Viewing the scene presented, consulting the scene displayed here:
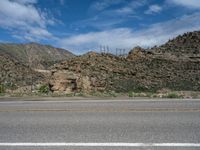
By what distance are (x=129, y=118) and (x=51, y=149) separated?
Result: 9.74 ft

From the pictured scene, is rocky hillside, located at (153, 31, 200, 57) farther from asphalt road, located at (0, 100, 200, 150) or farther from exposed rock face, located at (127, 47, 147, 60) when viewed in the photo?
asphalt road, located at (0, 100, 200, 150)

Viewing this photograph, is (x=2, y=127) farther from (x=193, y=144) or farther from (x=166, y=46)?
(x=166, y=46)

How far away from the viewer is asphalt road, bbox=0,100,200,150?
5.25 meters

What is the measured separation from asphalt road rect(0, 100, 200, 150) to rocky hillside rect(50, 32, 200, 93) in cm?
1704

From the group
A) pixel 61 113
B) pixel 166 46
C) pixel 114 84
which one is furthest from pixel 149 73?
pixel 61 113

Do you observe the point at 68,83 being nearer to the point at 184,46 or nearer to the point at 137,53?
the point at 137,53

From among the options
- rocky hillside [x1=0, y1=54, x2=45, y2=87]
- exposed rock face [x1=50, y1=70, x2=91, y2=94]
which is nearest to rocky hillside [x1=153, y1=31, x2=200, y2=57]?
exposed rock face [x1=50, y1=70, x2=91, y2=94]

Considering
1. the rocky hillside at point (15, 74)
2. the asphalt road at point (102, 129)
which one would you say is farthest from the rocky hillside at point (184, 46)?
the asphalt road at point (102, 129)

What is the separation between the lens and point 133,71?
32.5 m

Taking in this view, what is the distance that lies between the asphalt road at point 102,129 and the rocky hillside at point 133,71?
671 inches

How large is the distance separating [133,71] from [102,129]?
26.4 metres

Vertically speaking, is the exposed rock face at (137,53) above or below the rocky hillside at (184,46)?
below

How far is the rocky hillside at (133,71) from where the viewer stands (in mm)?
27047

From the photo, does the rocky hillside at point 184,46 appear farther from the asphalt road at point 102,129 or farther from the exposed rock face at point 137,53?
the asphalt road at point 102,129
